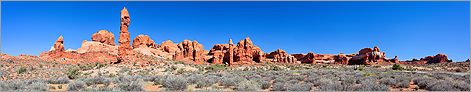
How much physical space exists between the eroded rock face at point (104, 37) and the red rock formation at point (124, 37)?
5247 centimetres

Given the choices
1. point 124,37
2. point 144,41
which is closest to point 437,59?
point 144,41

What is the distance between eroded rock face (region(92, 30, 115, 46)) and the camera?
297ft

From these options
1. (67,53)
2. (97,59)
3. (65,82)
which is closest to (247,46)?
(97,59)

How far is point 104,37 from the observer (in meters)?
91.2

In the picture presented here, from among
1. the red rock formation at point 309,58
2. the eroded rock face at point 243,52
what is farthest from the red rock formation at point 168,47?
the red rock formation at point 309,58

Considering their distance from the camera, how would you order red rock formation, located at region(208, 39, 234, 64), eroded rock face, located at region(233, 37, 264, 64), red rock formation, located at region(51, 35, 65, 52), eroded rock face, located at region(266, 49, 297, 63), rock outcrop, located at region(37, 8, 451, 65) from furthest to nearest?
eroded rock face, located at region(266, 49, 297, 63)
red rock formation, located at region(208, 39, 234, 64)
eroded rock face, located at region(233, 37, 264, 64)
red rock formation, located at region(51, 35, 65, 52)
rock outcrop, located at region(37, 8, 451, 65)

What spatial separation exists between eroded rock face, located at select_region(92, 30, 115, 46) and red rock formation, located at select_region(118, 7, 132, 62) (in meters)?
52.5

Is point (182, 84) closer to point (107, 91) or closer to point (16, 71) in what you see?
point (107, 91)

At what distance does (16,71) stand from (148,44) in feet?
203

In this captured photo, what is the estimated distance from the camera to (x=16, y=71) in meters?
37.2

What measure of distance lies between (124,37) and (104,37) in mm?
53268

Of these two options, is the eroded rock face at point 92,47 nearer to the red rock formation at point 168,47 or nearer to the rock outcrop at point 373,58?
the red rock formation at point 168,47

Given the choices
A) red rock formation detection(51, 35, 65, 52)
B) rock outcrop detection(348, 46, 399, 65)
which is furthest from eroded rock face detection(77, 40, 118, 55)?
rock outcrop detection(348, 46, 399, 65)

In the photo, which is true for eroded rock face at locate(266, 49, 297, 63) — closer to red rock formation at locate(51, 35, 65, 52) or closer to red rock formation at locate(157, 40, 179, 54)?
red rock formation at locate(157, 40, 179, 54)
